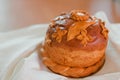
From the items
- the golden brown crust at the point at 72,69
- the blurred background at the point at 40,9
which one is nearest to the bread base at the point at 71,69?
the golden brown crust at the point at 72,69

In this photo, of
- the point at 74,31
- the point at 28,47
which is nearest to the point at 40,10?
the point at 28,47

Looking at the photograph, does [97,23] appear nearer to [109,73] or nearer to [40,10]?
[109,73]

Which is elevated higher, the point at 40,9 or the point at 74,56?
the point at 40,9

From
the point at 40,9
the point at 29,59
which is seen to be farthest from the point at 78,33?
the point at 40,9

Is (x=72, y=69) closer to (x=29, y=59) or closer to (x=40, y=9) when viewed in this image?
(x=29, y=59)

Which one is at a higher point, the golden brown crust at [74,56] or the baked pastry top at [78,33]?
the baked pastry top at [78,33]

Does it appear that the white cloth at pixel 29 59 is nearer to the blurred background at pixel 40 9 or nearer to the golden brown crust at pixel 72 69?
the golden brown crust at pixel 72 69
